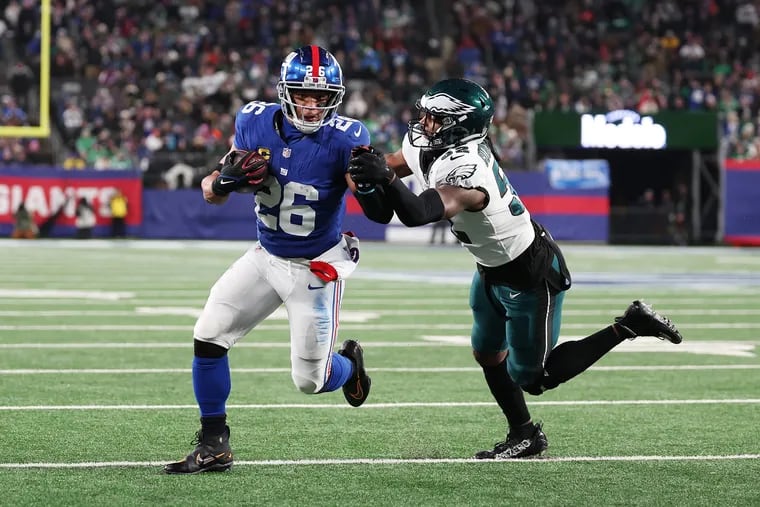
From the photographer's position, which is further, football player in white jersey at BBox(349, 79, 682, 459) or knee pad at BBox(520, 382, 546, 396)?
knee pad at BBox(520, 382, 546, 396)

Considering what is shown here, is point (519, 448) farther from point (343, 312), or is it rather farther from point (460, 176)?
point (343, 312)

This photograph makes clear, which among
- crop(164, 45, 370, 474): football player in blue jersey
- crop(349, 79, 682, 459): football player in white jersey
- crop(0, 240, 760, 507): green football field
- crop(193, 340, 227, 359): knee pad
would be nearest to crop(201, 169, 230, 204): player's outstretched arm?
crop(164, 45, 370, 474): football player in blue jersey

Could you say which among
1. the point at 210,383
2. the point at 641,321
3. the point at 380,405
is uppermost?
the point at 641,321

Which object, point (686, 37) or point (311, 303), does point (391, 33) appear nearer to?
point (686, 37)

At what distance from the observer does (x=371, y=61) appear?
26.6 m

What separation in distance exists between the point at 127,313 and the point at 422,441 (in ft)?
19.9

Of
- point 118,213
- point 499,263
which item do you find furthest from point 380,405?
point 118,213

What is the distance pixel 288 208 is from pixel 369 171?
32.2 inches

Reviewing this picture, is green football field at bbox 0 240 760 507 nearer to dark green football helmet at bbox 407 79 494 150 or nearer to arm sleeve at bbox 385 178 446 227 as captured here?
arm sleeve at bbox 385 178 446 227

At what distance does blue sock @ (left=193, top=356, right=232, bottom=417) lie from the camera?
5.04 meters

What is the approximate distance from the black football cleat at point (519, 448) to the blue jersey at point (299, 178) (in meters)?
1.04

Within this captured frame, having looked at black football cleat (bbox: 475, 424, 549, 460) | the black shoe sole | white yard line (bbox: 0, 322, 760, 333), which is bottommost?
white yard line (bbox: 0, 322, 760, 333)

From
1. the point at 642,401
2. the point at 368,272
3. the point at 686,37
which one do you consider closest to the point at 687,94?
the point at 686,37

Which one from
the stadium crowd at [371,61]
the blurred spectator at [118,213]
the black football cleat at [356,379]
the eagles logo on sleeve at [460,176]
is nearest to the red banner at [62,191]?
the blurred spectator at [118,213]
